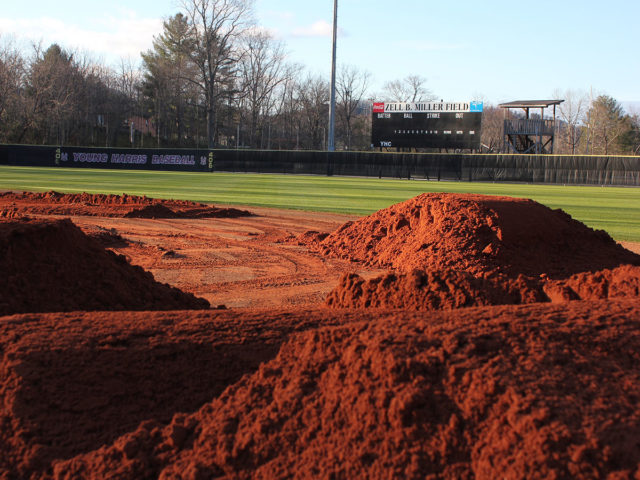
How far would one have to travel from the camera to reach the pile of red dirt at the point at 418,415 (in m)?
2.30

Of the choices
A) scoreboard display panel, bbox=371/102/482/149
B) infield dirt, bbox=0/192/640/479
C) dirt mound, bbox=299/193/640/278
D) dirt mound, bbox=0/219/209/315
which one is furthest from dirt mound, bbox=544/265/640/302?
scoreboard display panel, bbox=371/102/482/149

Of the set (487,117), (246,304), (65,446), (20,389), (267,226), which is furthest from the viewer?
(487,117)

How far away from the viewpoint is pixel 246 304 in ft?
21.4

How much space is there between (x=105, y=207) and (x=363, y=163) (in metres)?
23.3

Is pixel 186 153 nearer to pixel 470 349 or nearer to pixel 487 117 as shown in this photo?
pixel 470 349

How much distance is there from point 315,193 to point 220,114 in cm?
5990

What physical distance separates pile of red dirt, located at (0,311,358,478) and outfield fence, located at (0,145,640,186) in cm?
3147

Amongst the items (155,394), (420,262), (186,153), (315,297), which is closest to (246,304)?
(315,297)

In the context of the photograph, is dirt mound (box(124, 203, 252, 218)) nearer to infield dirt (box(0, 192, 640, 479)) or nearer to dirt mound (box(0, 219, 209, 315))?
dirt mound (box(0, 219, 209, 315))

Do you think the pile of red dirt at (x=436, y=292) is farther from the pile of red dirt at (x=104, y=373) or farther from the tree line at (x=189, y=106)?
the tree line at (x=189, y=106)

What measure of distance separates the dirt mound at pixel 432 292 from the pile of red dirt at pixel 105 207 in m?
10.1

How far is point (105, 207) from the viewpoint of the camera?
14.8 metres

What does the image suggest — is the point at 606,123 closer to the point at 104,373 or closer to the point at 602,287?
the point at 602,287

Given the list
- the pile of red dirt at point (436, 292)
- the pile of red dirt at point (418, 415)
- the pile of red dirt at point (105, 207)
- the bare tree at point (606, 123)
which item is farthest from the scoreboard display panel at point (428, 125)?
the pile of red dirt at point (418, 415)
